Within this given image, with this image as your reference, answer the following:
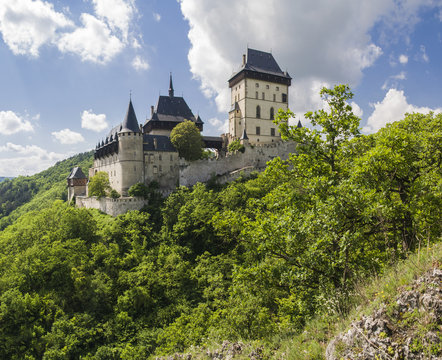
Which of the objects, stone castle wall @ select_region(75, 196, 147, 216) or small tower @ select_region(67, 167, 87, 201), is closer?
stone castle wall @ select_region(75, 196, 147, 216)

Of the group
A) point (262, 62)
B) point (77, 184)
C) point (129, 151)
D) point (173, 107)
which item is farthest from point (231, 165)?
point (77, 184)

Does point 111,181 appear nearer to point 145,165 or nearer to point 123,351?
point 145,165

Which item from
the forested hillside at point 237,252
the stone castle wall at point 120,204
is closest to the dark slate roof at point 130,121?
the stone castle wall at point 120,204

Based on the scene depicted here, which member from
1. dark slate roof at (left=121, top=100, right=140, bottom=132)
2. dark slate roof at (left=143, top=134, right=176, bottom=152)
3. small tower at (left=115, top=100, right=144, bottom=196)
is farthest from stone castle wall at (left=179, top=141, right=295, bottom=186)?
dark slate roof at (left=121, top=100, right=140, bottom=132)

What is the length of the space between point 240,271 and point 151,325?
16.2m

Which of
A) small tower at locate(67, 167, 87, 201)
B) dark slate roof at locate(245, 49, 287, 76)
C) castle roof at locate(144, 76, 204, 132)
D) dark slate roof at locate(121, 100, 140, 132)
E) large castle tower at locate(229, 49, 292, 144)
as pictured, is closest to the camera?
dark slate roof at locate(121, 100, 140, 132)

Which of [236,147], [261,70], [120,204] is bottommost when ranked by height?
[120,204]

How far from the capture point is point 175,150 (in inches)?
1569

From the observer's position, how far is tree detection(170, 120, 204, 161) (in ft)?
129

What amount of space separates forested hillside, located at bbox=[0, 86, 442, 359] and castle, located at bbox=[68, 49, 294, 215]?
3.80 meters

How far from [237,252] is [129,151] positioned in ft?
64.7

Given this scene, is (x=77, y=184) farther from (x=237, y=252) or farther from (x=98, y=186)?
(x=237, y=252)

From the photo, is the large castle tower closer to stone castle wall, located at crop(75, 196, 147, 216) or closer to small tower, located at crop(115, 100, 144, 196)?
small tower, located at crop(115, 100, 144, 196)

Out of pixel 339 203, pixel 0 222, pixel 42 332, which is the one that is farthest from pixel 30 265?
pixel 0 222
